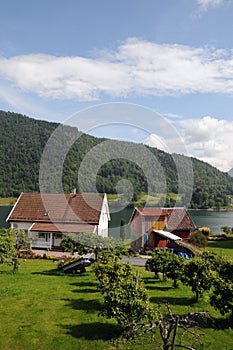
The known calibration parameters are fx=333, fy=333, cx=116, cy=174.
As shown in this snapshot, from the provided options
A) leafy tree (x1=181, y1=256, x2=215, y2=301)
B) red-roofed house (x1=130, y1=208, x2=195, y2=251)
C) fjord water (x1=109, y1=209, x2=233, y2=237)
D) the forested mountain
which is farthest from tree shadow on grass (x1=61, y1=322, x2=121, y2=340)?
fjord water (x1=109, y1=209, x2=233, y2=237)

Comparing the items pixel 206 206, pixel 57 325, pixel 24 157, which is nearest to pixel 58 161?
pixel 57 325

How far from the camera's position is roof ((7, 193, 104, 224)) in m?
40.2

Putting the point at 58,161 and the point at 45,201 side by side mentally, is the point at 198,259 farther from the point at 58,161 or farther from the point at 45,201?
the point at 45,201

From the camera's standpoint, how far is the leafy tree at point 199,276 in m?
16.2

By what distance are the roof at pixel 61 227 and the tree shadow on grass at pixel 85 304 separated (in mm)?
20999

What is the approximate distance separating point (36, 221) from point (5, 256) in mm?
18328

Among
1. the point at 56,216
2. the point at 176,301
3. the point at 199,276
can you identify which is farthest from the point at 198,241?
the point at 199,276

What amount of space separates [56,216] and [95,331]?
94.6 feet

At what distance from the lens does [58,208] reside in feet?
137

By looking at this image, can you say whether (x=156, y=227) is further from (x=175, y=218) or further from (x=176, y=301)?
→ (x=176, y=301)

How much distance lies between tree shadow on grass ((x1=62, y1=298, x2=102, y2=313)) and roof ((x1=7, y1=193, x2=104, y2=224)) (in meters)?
22.2

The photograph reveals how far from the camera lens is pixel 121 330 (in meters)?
12.5

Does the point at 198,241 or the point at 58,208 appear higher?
the point at 58,208

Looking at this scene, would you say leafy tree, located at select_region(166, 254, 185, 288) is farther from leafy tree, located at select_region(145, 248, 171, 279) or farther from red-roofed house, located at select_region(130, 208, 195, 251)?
red-roofed house, located at select_region(130, 208, 195, 251)
